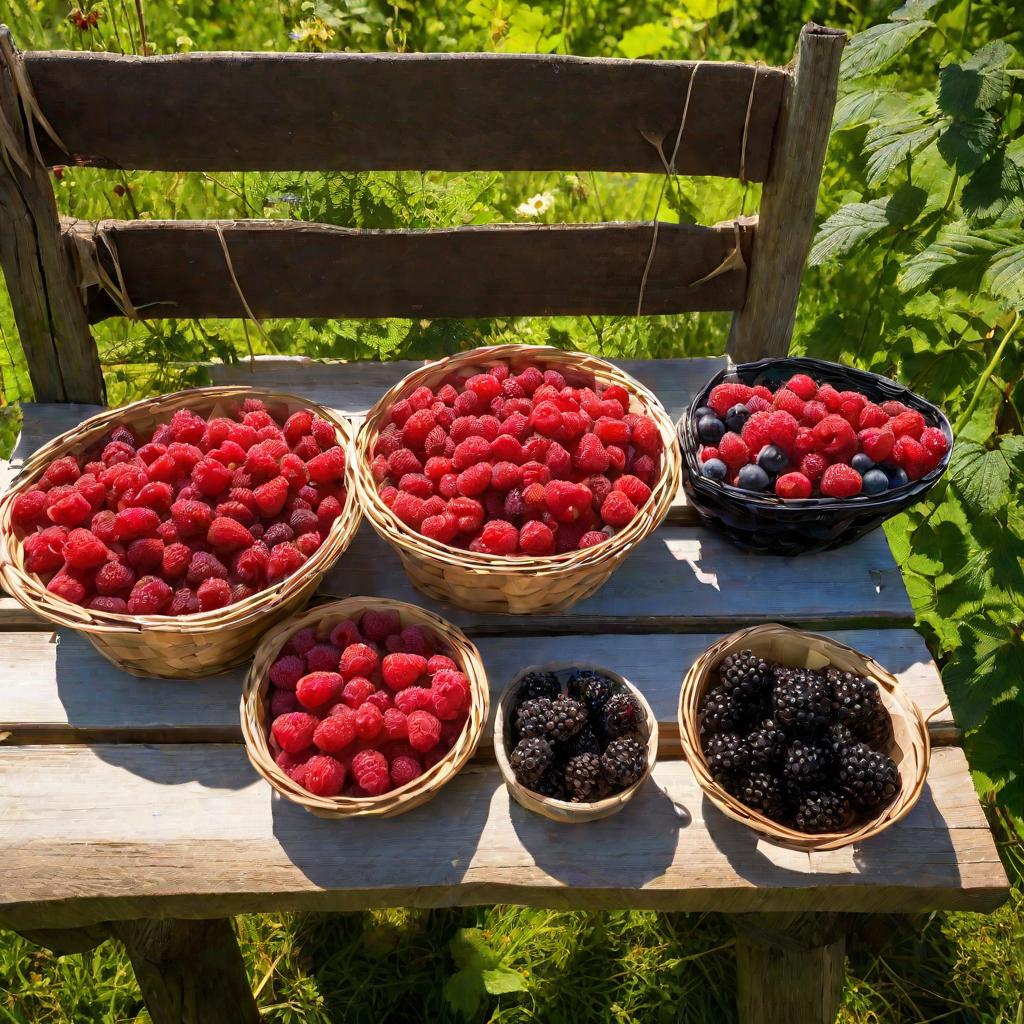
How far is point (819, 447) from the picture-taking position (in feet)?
6.23

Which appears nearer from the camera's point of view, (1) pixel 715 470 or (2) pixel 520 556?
(2) pixel 520 556

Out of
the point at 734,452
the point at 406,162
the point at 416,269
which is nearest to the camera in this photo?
the point at 734,452

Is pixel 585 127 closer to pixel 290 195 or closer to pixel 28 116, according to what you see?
pixel 290 195

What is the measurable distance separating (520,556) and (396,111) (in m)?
1.15

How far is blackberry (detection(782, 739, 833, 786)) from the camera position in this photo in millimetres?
1487

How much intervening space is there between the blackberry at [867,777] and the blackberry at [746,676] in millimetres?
185

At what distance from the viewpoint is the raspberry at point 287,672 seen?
5.27 ft

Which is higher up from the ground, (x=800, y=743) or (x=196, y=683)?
(x=800, y=743)

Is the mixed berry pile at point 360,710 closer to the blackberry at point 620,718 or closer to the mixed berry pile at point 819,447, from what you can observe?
the blackberry at point 620,718

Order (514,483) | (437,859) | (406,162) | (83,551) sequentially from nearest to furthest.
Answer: (437,859) < (83,551) < (514,483) < (406,162)

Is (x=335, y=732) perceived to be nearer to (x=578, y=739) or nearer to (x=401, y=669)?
(x=401, y=669)

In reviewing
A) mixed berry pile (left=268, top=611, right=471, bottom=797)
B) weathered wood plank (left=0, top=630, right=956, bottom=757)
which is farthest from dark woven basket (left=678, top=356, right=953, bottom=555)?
mixed berry pile (left=268, top=611, right=471, bottom=797)

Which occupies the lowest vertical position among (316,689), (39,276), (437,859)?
(437,859)

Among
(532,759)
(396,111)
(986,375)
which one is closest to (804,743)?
(532,759)
